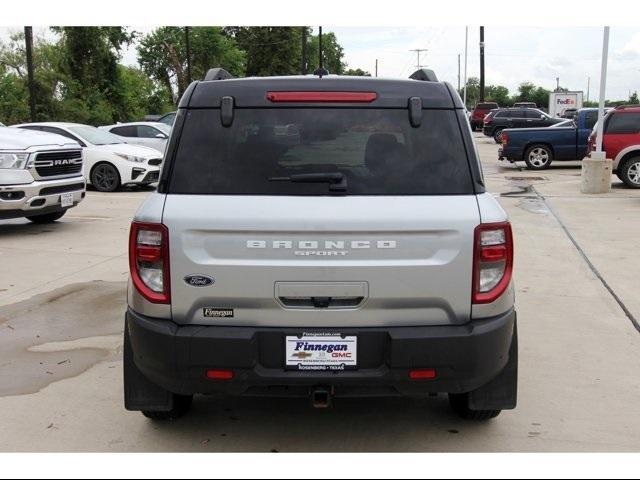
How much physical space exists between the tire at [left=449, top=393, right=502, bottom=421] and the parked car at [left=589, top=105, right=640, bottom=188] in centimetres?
1383

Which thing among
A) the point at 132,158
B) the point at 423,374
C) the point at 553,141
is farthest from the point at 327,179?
the point at 553,141

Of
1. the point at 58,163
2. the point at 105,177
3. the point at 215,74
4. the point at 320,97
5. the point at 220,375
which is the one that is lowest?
the point at 105,177

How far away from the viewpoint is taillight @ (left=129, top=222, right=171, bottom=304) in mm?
3340

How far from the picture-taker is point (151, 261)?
3.39 metres

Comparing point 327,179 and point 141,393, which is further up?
point 327,179

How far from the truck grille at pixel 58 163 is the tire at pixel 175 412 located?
7339mm

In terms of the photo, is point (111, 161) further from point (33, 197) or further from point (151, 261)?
point (151, 261)

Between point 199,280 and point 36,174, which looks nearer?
point 199,280

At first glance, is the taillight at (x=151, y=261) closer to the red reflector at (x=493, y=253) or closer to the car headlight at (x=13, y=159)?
the red reflector at (x=493, y=253)

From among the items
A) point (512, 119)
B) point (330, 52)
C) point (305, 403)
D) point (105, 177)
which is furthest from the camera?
point (330, 52)

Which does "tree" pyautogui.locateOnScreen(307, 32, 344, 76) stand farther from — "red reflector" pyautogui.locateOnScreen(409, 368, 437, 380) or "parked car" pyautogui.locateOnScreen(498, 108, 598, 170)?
"red reflector" pyautogui.locateOnScreen(409, 368, 437, 380)

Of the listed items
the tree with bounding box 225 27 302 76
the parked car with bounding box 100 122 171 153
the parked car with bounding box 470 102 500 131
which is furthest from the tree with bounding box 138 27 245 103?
the parked car with bounding box 100 122 171 153

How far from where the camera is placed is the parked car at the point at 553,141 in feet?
68.5

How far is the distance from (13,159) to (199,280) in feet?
25.9
